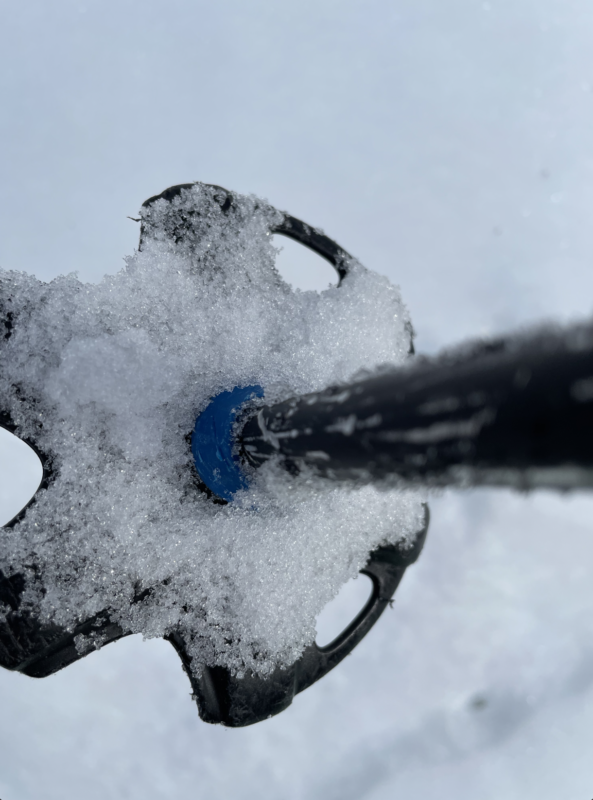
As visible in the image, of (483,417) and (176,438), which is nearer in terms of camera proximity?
(483,417)

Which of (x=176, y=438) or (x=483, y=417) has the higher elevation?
(x=176, y=438)

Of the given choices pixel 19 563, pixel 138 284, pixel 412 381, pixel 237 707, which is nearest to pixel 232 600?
pixel 237 707

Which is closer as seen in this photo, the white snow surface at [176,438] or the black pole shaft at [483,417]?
the black pole shaft at [483,417]

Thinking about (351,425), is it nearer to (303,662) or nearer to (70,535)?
(70,535)

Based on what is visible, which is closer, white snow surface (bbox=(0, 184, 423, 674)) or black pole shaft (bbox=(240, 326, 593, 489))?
black pole shaft (bbox=(240, 326, 593, 489))
